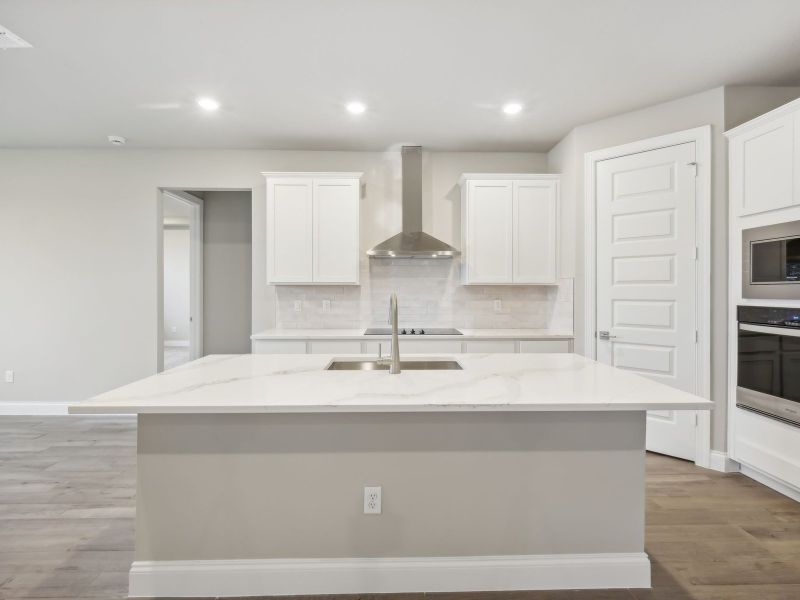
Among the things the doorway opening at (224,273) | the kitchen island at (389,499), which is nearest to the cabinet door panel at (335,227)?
the doorway opening at (224,273)

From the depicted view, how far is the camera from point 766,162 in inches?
110

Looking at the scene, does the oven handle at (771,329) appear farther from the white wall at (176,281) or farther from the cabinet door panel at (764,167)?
the white wall at (176,281)

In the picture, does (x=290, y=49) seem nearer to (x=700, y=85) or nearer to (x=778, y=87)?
(x=700, y=85)

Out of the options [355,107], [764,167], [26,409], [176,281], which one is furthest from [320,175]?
[176,281]

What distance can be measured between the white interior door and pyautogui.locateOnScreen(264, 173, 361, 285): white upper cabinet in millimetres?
2169

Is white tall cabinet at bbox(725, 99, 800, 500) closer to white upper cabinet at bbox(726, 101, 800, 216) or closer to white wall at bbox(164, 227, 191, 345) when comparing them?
white upper cabinet at bbox(726, 101, 800, 216)

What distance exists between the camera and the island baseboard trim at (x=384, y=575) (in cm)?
185

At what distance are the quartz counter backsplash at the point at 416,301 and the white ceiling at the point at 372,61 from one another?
1.34 m

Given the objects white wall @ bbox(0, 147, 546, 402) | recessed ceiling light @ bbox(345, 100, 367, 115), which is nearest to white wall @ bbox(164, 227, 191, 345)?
white wall @ bbox(0, 147, 546, 402)

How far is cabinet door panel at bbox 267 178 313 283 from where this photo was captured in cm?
422

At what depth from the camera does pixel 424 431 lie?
6.18 feet

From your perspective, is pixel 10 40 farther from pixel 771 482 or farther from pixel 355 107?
pixel 771 482

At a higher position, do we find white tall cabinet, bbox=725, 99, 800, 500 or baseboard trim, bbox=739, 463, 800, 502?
white tall cabinet, bbox=725, 99, 800, 500

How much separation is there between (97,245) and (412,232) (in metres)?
3.17
